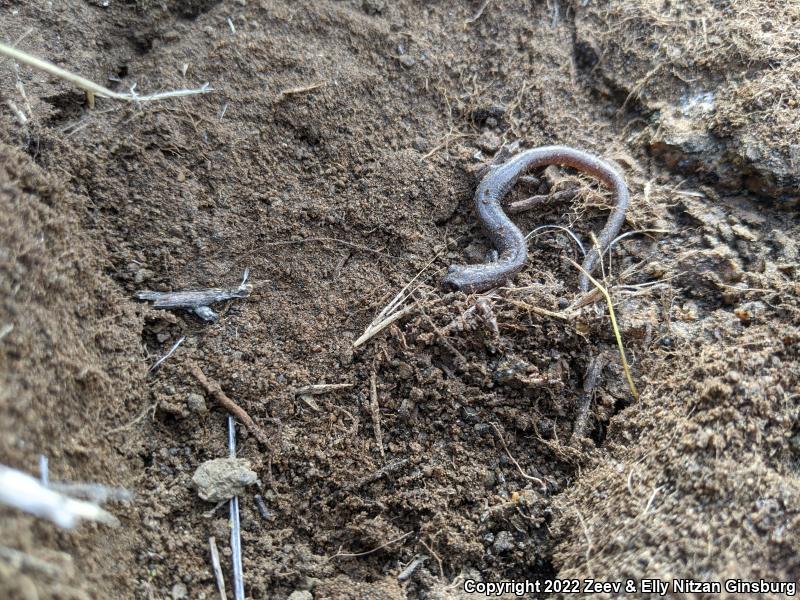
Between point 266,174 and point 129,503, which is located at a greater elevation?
point 266,174

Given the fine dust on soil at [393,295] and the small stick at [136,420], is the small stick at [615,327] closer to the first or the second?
the fine dust on soil at [393,295]

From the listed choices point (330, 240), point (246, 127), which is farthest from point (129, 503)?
point (246, 127)

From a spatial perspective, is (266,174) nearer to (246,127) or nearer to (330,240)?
(246,127)

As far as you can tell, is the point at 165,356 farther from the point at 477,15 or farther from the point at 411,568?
the point at 477,15

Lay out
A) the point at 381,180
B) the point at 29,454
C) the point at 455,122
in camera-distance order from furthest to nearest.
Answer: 1. the point at 455,122
2. the point at 381,180
3. the point at 29,454

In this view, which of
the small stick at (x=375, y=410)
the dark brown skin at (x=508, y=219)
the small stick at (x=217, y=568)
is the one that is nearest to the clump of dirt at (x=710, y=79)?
the dark brown skin at (x=508, y=219)

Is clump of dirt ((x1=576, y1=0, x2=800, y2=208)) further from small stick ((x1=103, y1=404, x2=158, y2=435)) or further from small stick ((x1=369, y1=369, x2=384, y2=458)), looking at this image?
small stick ((x1=103, y1=404, x2=158, y2=435))
